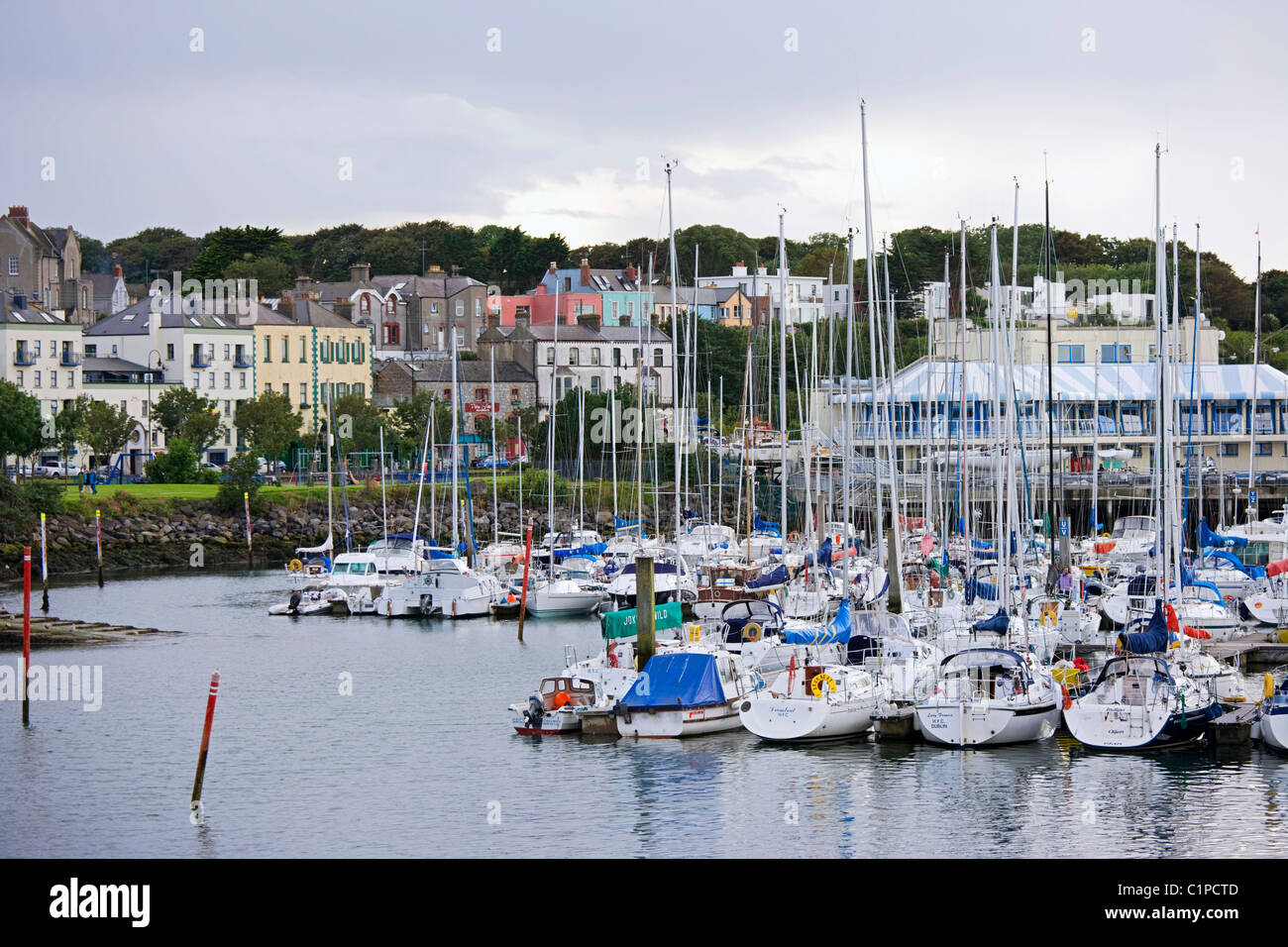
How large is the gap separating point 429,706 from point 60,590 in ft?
111

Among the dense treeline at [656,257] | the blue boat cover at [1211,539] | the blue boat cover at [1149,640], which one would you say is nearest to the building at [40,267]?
the dense treeline at [656,257]

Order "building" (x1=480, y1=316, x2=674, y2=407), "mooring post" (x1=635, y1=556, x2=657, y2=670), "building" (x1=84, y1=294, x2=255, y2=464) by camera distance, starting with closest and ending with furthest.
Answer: "mooring post" (x1=635, y1=556, x2=657, y2=670)
"building" (x1=84, y1=294, x2=255, y2=464)
"building" (x1=480, y1=316, x2=674, y2=407)

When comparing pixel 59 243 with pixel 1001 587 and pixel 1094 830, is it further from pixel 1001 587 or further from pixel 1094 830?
pixel 1094 830

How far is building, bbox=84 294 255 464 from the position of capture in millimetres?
109250

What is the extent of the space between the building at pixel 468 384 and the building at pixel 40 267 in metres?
25.2

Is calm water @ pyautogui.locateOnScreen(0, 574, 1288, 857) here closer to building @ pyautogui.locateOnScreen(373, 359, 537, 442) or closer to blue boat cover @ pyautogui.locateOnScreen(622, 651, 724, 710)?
blue boat cover @ pyautogui.locateOnScreen(622, 651, 724, 710)

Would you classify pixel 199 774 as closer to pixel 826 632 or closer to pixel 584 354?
pixel 826 632

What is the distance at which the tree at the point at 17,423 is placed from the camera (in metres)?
85.1

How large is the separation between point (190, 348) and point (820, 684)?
3201 inches

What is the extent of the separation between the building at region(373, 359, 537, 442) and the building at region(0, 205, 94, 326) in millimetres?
25212

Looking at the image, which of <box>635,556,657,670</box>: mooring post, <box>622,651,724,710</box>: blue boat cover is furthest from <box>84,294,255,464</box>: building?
<box>622,651,724,710</box>: blue boat cover

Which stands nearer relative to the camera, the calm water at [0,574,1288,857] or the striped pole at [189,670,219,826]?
the calm water at [0,574,1288,857]

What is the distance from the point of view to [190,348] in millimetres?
109312

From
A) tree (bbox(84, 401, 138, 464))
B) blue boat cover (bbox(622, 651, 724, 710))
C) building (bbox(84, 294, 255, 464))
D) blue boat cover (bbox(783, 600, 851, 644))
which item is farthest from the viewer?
building (bbox(84, 294, 255, 464))
